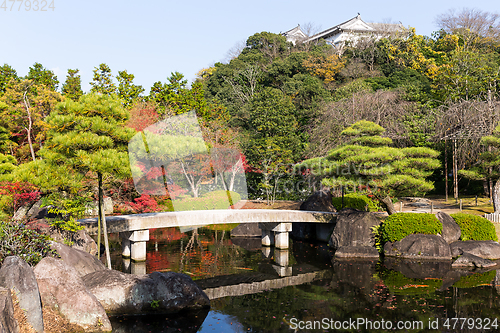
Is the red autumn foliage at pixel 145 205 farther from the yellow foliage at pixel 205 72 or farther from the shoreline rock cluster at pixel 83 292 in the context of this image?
the yellow foliage at pixel 205 72

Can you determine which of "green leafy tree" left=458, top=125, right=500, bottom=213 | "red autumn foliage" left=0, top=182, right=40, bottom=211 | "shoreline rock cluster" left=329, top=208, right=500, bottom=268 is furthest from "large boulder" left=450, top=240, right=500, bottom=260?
"red autumn foliage" left=0, top=182, right=40, bottom=211

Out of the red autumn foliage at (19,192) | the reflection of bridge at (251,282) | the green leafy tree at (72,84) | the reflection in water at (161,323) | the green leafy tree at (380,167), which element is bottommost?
the reflection of bridge at (251,282)

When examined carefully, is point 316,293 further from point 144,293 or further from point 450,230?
point 450,230

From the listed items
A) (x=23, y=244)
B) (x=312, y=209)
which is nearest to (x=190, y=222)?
(x=23, y=244)

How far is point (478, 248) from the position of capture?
15.6 meters

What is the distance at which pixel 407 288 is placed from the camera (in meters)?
12.0

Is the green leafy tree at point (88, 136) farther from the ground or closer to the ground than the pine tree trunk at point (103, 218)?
farther from the ground

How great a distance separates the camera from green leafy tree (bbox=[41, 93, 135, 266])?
35.8 feet

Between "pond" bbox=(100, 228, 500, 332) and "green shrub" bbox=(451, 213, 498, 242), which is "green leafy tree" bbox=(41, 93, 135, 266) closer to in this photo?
"pond" bbox=(100, 228, 500, 332)

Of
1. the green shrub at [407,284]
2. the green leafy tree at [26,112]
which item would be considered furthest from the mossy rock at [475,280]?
the green leafy tree at [26,112]

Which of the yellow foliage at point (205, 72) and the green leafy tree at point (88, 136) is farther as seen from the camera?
the yellow foliage at point (205, 72)

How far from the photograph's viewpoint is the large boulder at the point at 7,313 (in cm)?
655

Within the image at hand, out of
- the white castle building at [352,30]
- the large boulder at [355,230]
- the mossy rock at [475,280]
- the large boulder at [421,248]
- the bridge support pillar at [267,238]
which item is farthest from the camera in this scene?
the white castle building at [352,30]

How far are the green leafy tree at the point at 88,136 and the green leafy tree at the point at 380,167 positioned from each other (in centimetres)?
875
